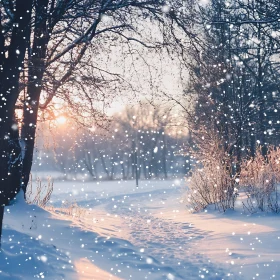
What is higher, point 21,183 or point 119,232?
point 21,183

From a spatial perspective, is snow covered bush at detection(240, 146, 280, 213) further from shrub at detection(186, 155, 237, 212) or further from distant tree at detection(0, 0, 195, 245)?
distant tree at detection(0, 0, 195, 245)

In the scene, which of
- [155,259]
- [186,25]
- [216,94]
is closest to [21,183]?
[155,259]

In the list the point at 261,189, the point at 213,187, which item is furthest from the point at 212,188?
the point at 261,189

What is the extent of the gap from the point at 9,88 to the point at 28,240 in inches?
99.4

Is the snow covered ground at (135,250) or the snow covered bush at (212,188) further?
the snow covered bush at (212,188)

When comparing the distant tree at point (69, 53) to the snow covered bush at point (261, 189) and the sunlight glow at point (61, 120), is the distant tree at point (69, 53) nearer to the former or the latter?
the sunlight glow at point (61, 120)

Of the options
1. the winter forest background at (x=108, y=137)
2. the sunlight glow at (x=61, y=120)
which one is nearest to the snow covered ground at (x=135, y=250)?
the winter forest background at (x=108, y=137)

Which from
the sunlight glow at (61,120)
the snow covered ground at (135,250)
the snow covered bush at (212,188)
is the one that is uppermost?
the sunlight glow at (61,120)

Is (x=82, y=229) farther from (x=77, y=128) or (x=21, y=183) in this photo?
(x=77, y=128)

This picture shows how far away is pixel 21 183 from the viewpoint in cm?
941

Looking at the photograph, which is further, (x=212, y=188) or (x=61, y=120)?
(x=212, y=188)

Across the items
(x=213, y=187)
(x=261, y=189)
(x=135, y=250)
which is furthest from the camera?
(x=213, y=187)

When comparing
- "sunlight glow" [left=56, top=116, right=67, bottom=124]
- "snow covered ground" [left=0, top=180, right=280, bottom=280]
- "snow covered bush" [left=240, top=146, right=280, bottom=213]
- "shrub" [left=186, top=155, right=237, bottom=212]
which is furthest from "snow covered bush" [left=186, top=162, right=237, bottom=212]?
"sunlight glow" [left=56, top=116, right=67, bottom=124]

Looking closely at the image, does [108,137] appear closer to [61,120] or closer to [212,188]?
[61,120]
